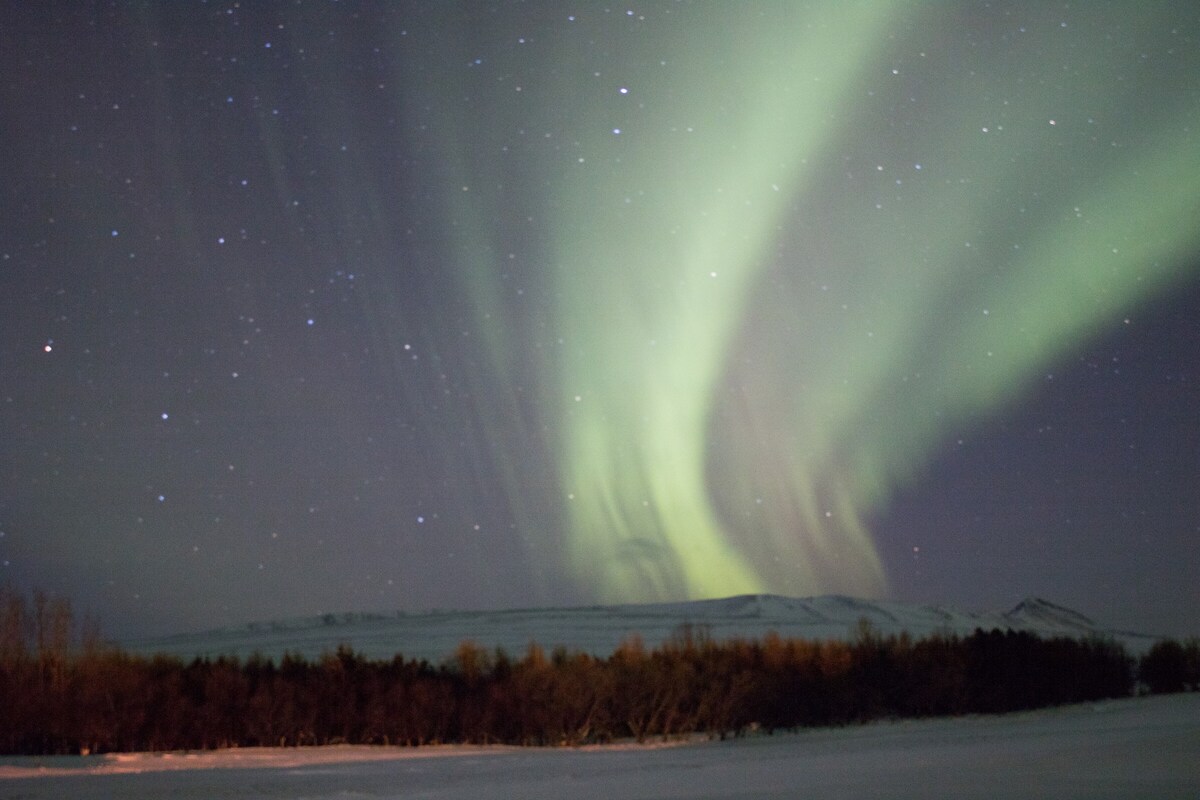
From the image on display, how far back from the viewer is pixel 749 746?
2203 centimetres

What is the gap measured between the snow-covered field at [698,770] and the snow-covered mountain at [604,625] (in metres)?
30.1

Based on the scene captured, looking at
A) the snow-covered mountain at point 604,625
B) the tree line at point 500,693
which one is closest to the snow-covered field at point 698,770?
the tree line at point 500,693

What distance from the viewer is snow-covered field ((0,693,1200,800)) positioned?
1297 cm

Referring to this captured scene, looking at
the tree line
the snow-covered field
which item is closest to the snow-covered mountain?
the tree line

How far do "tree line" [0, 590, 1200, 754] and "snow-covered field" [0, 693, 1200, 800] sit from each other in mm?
1829

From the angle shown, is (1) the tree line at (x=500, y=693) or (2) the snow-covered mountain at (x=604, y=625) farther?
(2) the snow-covered mountain at (x=604, y=625)

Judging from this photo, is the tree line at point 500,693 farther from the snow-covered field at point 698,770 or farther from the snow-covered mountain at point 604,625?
the snow-covered mountain at point 604,625

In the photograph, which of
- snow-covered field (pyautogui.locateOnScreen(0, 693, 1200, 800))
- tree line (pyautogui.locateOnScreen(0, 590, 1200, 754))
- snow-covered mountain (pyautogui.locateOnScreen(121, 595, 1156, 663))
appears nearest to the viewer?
snow-covered field (pyautogui.locateOnScreen(0, 693, 1200, 800))

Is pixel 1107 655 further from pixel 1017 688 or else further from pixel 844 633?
pixel 844 633

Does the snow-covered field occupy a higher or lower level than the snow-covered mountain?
lower

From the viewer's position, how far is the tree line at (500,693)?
22172 mm

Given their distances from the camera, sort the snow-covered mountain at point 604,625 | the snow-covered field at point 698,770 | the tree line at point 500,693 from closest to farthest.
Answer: the snow-covered field at point 698,770 < the tree line at point 500,693 < the snow-covered mountain at point 604,625

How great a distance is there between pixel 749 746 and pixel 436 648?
33.1 m

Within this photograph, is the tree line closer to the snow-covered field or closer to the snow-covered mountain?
the snow-covered field
